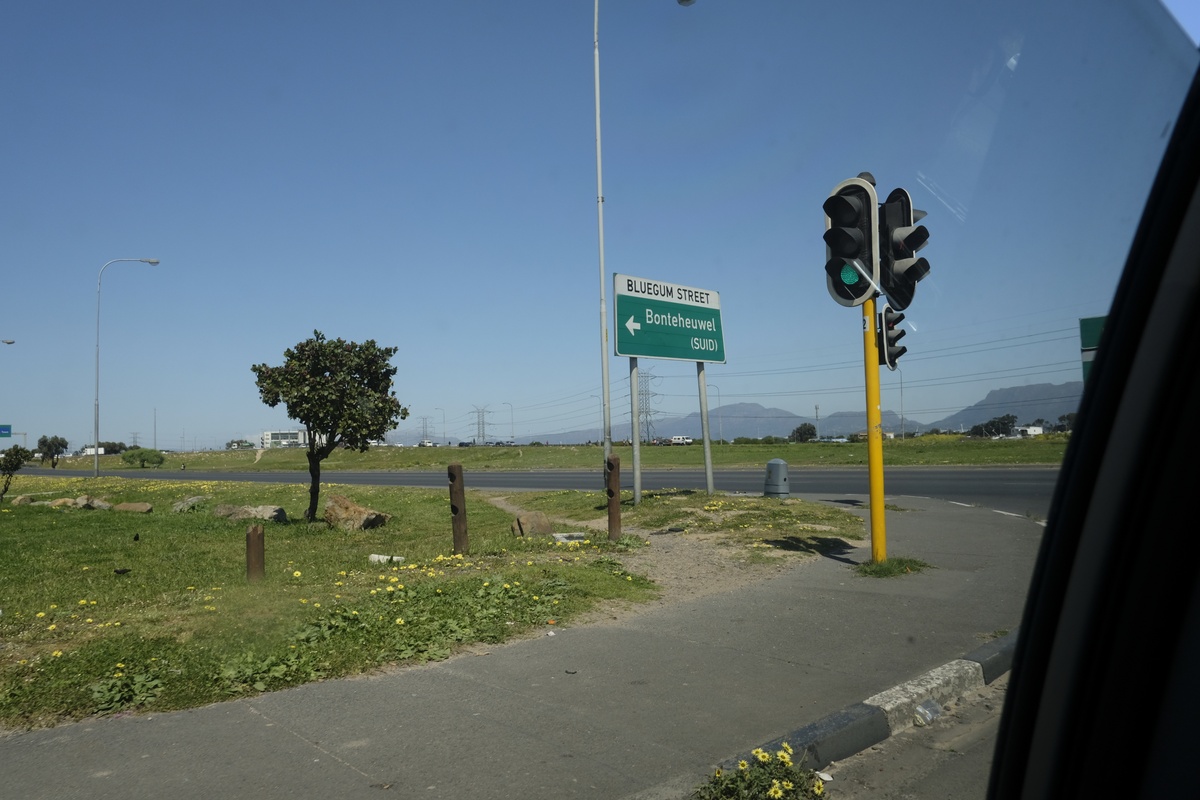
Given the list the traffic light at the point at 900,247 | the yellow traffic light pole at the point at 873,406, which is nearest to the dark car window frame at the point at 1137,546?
the traffic light at the point at 900,247

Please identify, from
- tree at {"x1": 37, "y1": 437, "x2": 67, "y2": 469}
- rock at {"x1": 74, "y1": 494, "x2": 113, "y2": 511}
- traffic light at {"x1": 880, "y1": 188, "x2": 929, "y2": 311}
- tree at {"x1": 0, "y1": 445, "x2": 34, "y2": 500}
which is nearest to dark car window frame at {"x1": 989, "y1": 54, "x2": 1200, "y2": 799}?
traffic light at {"x1": 880, "y1": 188, "x2": 929, "y2": 311}

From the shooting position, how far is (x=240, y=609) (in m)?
7.28

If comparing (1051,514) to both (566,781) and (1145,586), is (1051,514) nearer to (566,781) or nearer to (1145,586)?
(1145,586)

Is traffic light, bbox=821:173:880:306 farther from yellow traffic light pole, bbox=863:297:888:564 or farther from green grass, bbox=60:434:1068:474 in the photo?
green grass, bbox=60:434:1068:474

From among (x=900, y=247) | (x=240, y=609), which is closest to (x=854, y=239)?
(x=900, y=247)

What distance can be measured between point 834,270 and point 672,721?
571 centimetres

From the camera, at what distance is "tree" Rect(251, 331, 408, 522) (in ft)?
52.1

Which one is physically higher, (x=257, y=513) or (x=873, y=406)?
(x=873, y=406)

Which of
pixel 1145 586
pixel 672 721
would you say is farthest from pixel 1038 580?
pixel 672 721

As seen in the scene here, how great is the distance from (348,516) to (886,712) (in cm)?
1258

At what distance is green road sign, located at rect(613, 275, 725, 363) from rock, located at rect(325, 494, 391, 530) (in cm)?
618

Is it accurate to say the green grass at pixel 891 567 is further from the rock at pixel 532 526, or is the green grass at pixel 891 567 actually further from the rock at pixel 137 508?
the rock at pixel 137 508

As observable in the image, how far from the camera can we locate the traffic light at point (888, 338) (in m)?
9.70

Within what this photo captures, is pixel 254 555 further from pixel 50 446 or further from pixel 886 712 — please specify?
pixel 50 446
